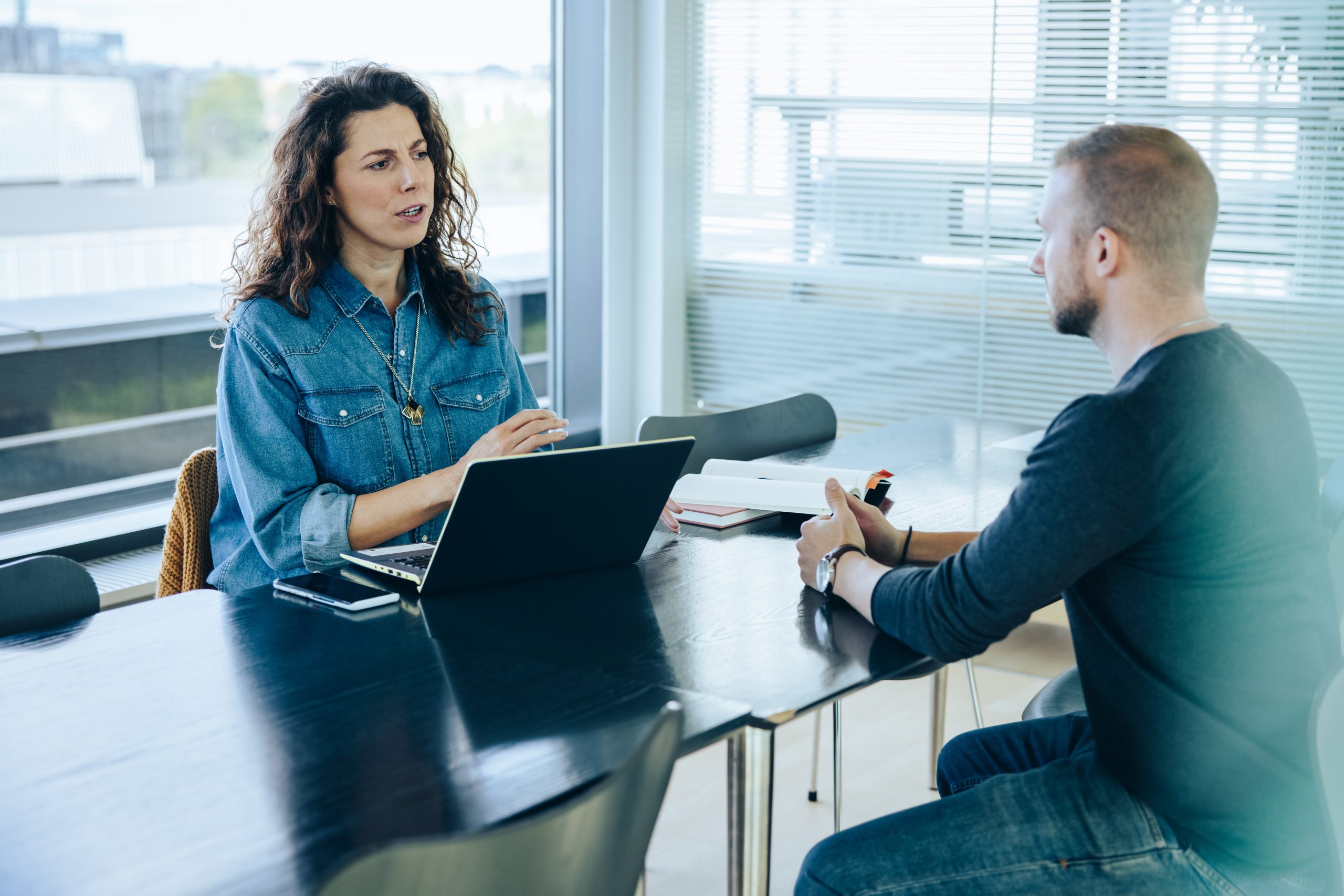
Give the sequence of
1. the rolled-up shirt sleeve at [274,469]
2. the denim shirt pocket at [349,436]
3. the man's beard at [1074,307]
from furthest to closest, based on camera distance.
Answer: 1. the denim shirt pocket at [349,436]
2. the rolled-up shirt sleeve at [274,469]
3. the man's beard at [1074,307]

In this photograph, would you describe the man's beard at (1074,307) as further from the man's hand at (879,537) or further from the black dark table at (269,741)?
the black dark table at (269,741)

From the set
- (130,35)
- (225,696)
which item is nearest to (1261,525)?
(225,696)

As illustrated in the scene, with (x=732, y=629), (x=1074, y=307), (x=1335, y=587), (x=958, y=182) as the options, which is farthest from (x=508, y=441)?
(x=958, y=182)

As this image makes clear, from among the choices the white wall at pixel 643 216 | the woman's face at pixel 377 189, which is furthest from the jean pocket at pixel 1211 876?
the white wall at pixel 643 216

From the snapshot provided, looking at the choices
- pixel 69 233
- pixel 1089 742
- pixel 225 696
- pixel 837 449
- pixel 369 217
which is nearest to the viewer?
pixel 225 696

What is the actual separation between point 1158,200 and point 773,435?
1359 mm

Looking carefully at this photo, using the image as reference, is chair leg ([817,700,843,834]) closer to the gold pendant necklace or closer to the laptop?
the laptop

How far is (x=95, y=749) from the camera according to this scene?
4.08 feet

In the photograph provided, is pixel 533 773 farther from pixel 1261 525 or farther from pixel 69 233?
pixel 69 233

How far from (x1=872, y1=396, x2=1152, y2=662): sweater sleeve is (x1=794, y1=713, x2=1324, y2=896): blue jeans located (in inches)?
6.8

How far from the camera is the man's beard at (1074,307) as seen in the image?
58.6 inches

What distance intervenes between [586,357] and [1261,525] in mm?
3438

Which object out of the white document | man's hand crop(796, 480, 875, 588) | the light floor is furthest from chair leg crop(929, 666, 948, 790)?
man's hand crop(796, 480, 875, 588)

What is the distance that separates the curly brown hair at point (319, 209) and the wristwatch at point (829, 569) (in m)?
0.83
